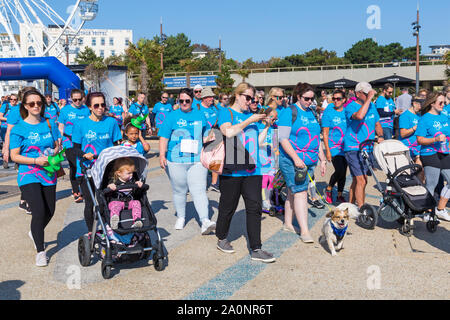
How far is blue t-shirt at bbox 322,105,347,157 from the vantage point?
729 cm

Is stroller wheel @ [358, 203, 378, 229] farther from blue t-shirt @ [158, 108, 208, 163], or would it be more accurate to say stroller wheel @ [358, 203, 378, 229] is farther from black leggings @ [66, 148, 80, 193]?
black leggings @ [66, 148, 80, 193]

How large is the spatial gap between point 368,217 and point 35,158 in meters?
4.23

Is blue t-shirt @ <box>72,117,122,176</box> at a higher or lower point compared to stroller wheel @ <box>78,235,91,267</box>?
higher

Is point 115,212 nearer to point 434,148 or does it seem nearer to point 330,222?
point 330,222

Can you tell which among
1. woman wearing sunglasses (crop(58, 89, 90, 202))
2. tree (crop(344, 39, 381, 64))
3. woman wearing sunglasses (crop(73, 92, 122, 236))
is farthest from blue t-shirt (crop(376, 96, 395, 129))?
tree (crop(344, 39, 381, 64))

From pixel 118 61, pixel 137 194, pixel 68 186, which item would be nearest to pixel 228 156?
pixel 137 194

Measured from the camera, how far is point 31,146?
488 centimetres

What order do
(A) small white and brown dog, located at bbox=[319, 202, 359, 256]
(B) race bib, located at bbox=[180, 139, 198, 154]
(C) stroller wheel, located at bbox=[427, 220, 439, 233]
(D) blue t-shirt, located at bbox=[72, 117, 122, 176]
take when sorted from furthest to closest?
(B) race bib, located at bbox=[180, 139, 198, 154] → (C) stroller wheel, located at bbox=[427, 220, 439, 233] → (D) blue t-shirt, located at bbox=[72, 117, 122, 176] → (A) small white and brown dog, located at bbox=[319, 202, 359, 256]

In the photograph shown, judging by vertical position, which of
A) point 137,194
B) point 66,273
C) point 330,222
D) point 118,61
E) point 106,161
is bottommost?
point 66,273

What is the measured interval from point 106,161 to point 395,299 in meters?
3.02

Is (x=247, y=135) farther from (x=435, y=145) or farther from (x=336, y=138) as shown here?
(x=435, y=145)

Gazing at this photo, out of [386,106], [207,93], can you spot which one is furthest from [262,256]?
[386,106]

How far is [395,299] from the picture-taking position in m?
3.75

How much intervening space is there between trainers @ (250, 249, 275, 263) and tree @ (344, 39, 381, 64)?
84203mm
